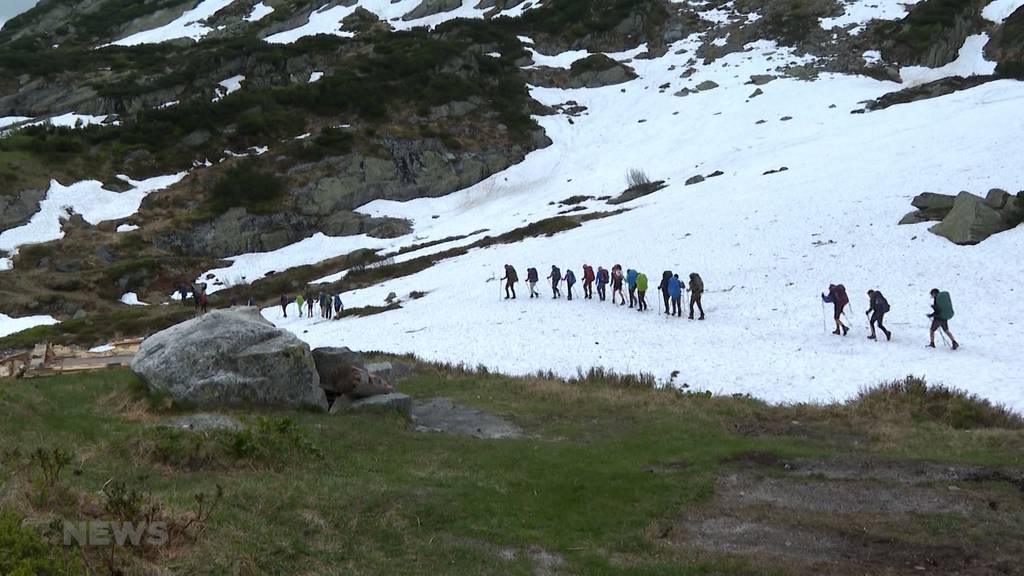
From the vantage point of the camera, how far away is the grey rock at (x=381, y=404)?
14.5 meters

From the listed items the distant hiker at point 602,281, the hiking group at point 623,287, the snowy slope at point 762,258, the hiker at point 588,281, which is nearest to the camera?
the snowy slope at point 762,258

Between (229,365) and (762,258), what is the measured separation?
83.9 ft

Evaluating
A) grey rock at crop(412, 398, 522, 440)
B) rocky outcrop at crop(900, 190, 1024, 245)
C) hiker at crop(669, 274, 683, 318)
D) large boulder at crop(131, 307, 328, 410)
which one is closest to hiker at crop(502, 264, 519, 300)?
hiker at crop(669, 274, 683, 318)

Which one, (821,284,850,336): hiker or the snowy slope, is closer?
the snowy slope

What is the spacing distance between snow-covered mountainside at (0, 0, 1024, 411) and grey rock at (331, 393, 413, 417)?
325 inches

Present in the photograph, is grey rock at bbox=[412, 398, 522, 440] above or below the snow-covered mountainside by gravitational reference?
below

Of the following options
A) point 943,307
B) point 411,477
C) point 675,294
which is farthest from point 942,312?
point 411,477

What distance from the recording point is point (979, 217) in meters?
28.2

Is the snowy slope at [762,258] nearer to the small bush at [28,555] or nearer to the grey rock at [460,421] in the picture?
the grey rock at [460,421]

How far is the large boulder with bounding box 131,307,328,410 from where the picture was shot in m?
13.4

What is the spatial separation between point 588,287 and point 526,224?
2232 centimetres

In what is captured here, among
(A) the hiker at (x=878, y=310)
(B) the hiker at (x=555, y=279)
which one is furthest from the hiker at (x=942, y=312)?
(B) the hiker at (x=555, y=279)

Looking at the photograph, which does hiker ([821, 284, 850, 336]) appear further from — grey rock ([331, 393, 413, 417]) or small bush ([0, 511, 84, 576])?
small bush ([0, 511, 84, 576])

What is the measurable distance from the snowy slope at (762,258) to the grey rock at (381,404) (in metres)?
8.03
